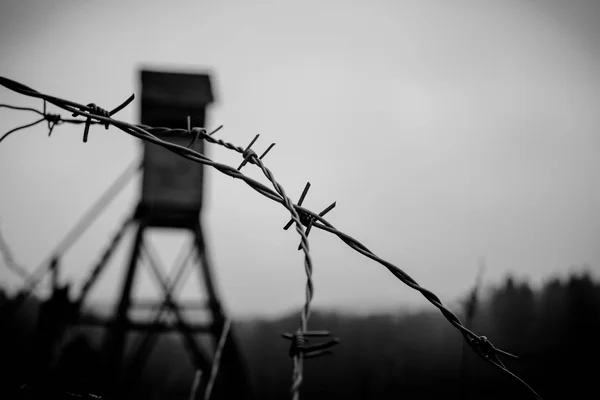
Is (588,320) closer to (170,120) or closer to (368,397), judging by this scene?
(368,397)

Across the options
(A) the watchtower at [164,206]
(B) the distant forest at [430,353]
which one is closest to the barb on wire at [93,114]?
(A) the watchtower at [164,206]

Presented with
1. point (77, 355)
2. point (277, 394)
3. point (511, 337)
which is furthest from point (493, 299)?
point (77, 355)

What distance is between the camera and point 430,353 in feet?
83.8

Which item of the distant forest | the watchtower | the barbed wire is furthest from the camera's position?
the distant forest

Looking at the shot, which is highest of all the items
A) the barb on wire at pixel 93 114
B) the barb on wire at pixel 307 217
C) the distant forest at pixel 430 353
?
the barb on wire at pixel 93 114

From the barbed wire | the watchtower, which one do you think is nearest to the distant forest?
the watchtower

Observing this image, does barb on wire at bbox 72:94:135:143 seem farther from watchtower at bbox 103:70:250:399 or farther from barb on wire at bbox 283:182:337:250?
watchtower at bbox 103:70:250:399

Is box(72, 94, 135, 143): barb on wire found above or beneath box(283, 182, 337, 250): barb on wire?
above

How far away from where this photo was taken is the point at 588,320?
23.0 meters

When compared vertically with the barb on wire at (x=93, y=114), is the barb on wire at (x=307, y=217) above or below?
below

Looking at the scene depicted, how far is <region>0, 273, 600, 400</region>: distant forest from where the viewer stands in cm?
1942

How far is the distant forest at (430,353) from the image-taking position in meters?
19.4

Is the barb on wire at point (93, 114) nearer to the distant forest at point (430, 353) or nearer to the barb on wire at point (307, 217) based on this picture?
the barb on wire at point (307, 217)

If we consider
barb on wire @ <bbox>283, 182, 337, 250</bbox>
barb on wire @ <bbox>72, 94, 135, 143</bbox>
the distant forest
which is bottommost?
the distant forest
